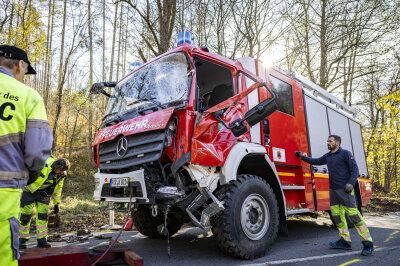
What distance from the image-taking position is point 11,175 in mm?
1767

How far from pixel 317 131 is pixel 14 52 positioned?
18.0 feet

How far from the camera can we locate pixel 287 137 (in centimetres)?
506

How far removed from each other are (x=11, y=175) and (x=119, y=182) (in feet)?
5.94

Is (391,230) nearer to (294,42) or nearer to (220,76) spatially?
(220,76)

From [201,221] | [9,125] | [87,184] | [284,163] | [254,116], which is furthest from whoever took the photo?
[87,184]

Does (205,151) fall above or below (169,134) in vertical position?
below

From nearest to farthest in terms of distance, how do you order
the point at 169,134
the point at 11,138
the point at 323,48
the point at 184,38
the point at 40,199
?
the point at 11,138 < the point at 169,134 < the point at 184,38 < the point at 40,199 < the point at 323,48

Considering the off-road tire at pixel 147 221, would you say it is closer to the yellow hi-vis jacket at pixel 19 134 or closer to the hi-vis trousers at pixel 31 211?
the hi-vis trousers at pixel 31 211

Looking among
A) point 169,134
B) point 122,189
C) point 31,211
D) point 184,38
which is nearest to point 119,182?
point 122,189

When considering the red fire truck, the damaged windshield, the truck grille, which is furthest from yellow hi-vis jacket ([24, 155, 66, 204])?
the damaged windshield

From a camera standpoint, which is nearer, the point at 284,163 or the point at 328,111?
the point at 284,163

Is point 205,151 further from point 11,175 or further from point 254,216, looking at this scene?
point 11,175

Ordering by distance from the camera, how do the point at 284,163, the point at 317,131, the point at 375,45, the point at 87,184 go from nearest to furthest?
the point at 284,163 → the point at 317,131 → the point at 87,184 → the point at 375,45

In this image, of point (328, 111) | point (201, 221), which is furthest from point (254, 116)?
point (328, 111)
